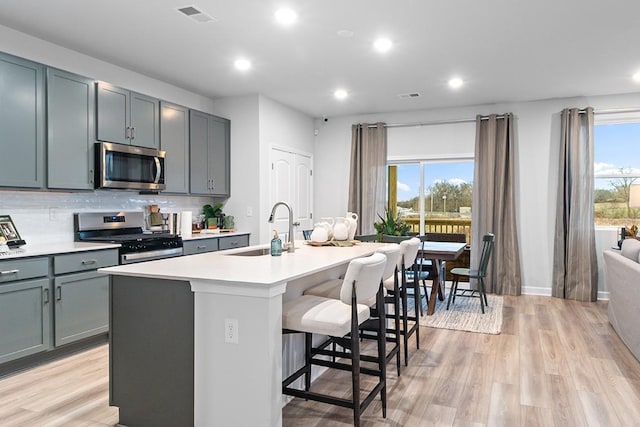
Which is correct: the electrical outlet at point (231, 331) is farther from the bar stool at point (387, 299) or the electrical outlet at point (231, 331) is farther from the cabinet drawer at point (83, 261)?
the cabinet drawer at point (83, 261)

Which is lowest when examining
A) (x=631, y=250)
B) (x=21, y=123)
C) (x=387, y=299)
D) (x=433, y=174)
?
(x=387, y=299)

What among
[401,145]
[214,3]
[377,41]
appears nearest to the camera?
[214,3]

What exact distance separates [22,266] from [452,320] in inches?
158

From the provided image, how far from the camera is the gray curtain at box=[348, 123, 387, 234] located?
7094mm

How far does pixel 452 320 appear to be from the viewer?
4.93 meters

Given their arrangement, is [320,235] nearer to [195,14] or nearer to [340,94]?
[195,14]

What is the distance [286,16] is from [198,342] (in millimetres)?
2500

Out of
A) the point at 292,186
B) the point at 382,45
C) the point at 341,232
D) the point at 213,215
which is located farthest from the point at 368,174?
the point at 341,232

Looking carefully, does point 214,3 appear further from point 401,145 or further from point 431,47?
point 401,145

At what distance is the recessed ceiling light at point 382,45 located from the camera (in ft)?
13.2

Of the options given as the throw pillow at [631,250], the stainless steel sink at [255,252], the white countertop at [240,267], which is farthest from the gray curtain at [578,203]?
the stainless steel sink at [255,252]

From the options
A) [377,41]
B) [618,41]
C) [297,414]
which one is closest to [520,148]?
[618,41]

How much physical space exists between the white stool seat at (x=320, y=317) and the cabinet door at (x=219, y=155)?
11.6 feet

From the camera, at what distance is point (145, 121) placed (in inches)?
187
